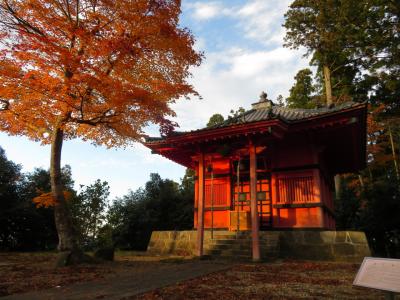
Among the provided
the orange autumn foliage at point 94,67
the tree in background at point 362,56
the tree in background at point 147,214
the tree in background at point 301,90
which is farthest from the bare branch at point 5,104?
the tree in background at point 301,90

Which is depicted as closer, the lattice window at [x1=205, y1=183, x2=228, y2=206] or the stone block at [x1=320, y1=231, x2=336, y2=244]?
the stone block at [x1=320, y1=231, x2=336, y2=244]

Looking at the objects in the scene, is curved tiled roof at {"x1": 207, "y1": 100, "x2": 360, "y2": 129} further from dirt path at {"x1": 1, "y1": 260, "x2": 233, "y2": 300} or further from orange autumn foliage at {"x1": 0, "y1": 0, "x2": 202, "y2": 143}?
dirt path at {"x1": 1, "y1": 260, "x2": 233, "y2": 300}

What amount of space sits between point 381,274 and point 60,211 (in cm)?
905

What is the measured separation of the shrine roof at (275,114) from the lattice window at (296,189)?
2.36 metres

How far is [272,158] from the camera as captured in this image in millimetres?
12969

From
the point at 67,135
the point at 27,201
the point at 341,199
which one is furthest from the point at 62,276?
the point at 341,199

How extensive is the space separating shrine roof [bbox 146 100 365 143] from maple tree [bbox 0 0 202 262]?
1.96m

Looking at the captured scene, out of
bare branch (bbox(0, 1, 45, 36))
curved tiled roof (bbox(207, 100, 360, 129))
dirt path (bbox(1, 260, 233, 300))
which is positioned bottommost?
dirt path (bbox(1, 260, 233, 300))

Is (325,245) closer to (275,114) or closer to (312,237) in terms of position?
(312,237)

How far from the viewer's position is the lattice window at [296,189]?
1197 cm

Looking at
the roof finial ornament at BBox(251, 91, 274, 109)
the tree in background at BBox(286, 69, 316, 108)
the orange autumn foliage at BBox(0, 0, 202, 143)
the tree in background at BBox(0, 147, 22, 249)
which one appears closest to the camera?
the orange autumn foliage at BBox(0, 0, 202, 143)

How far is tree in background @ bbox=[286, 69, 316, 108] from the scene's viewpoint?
107ft

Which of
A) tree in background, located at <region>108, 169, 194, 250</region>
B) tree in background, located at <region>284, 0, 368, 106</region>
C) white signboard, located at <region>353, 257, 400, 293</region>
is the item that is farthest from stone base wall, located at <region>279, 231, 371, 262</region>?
tree in background, located at <region>284, 0, 368, 106</region>

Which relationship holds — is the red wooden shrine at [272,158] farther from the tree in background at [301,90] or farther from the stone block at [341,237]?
the tree in background at [301,90]
